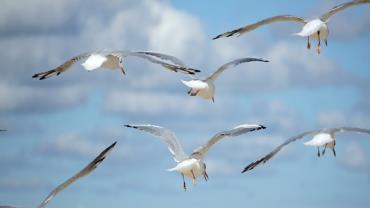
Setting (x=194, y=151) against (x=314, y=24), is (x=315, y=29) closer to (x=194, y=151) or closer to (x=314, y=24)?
(x=314, y=24)

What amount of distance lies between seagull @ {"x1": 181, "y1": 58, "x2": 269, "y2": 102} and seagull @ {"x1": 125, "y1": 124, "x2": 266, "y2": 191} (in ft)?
3.52

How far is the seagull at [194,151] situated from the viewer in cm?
1856

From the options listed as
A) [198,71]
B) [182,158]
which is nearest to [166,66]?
[198,71]

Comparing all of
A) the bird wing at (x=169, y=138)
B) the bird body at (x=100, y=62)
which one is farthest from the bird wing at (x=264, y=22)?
the bird body at (x=100, y=62)

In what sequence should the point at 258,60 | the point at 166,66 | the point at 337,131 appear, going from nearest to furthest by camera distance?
the point at 166,66 < the point at 337,131 < the point at 258,60

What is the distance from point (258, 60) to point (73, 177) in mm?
5957

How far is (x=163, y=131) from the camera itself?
19.8 metres

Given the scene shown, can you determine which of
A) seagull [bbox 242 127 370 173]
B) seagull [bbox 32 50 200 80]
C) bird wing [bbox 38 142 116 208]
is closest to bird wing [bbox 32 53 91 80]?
seagull [bbox 32 50 200 80]

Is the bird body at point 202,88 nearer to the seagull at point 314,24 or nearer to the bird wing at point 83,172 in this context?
the seagull at point 314,24

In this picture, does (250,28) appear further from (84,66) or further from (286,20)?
(84,66)

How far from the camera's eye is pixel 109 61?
18.5m

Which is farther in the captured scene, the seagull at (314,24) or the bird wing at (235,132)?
the seagull at (314,24)

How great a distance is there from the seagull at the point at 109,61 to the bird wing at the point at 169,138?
1.46 meters

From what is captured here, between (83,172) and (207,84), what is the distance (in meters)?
4.58
